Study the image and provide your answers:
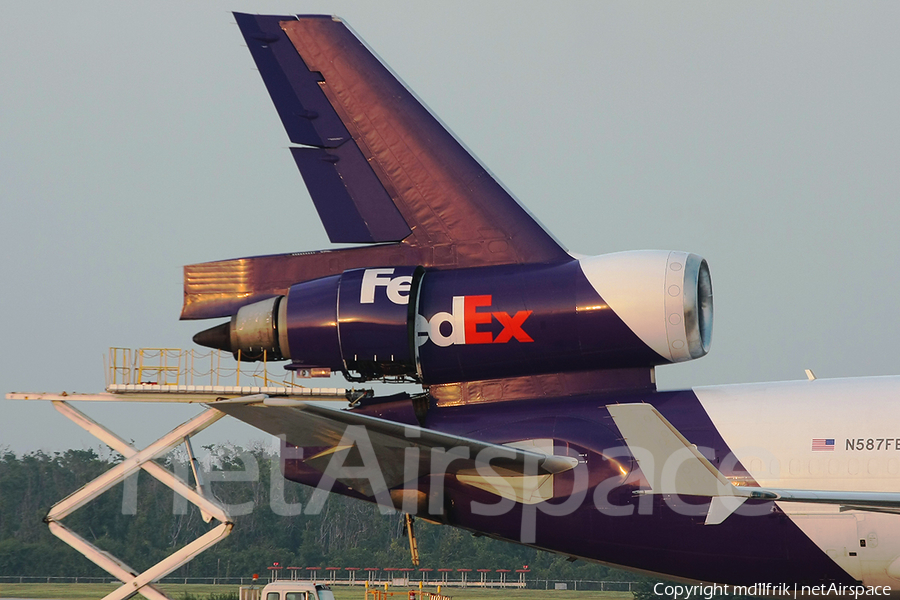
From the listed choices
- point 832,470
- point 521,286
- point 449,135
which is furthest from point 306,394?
point 832,470

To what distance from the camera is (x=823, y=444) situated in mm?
14469

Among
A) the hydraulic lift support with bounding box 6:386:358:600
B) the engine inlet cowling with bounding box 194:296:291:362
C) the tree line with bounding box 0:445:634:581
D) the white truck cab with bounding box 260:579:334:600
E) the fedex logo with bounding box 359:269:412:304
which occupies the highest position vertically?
the fedex logo with bounding box 359:269:412:304

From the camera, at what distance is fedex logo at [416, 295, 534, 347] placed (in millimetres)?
15164

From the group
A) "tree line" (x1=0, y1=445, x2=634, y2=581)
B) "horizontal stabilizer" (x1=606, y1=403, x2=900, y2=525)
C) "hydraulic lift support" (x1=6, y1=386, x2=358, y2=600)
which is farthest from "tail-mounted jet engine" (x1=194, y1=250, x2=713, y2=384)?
"tree line" (x1=0, y1=445, x2=634, y2=581)

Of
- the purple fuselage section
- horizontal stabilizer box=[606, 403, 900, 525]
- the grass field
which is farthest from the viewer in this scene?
the grass field

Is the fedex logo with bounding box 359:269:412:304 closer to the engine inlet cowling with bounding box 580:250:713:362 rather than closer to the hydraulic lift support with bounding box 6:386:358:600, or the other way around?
the engine inlet cowling with bounding box 580:250:713:362

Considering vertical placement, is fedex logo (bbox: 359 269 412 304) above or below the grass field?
above

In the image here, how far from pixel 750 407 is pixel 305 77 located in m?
9.47

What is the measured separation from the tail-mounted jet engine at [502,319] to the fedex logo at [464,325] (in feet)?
0.05

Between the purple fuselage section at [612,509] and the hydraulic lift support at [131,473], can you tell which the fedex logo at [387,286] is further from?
the hydraulic lift support at [131,473]

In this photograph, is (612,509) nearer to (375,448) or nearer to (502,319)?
(502,319)

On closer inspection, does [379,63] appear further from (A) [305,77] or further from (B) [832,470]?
(B) [832,470]

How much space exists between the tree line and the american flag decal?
31.0 metres

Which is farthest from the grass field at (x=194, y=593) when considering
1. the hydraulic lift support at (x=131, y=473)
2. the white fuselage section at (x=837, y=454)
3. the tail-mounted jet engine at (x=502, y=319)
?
the white fuselage section at (x=837, y=454)
